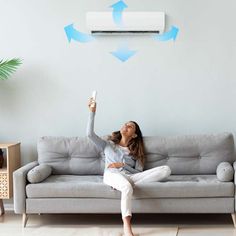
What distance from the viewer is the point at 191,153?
166 inches

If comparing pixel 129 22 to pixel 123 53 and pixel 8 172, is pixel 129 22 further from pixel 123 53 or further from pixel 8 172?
pixel 8 172

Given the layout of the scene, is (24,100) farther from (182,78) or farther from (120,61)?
(182,78)

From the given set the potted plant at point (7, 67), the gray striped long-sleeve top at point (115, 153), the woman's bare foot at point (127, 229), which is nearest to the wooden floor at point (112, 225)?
the woman's bare foot at point (127, 229)

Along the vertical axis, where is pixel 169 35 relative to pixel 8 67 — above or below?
above

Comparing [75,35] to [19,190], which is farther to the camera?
[75,35]

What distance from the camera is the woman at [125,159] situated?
379 cm

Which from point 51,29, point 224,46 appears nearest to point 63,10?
point 51,29

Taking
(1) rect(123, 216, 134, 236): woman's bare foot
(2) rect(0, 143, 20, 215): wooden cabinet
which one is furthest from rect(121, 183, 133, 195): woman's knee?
(2) rect(0, 143, 20, 215): wooden cabinet

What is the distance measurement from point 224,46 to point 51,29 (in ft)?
5.84

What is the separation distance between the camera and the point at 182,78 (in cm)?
455

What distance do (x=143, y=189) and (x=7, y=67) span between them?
72.1 inches

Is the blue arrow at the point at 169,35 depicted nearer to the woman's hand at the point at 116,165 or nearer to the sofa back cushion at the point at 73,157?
the sofa back cushion at the point at 73,157

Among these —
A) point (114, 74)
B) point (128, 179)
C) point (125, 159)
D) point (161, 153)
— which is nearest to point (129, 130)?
point (125, 159)

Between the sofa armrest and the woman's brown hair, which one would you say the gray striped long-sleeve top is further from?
the sofa armrest
